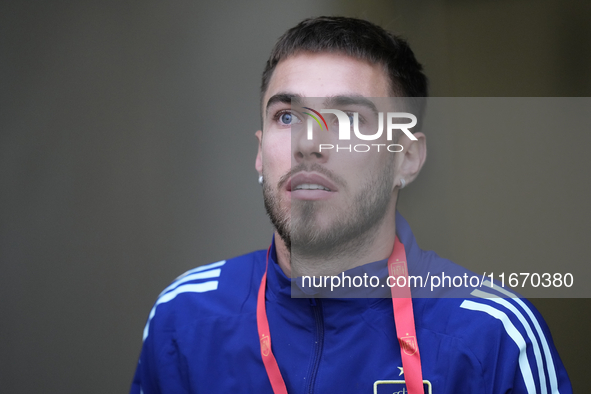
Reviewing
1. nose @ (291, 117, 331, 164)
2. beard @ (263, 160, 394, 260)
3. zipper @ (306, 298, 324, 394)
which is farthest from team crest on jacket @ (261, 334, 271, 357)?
nose @ (291, 117, 331, 164)

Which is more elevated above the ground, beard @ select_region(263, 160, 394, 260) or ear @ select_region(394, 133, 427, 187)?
ear @ select_region(394, 133, 427, 187)

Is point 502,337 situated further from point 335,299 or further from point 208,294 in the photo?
point 208,294

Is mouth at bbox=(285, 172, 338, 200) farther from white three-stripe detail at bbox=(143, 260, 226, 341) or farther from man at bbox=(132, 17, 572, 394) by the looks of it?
white three-stripe detail at bbox=(143, 260, 226, 341)

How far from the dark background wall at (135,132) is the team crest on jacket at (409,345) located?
3.79ft

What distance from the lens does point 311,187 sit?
125 centimetres

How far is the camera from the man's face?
125cm

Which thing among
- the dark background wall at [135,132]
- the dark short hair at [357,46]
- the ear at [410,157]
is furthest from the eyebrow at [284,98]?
the dark background wall at [135,132]

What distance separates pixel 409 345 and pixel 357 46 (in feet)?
2.67

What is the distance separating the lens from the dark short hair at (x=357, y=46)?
1.35m

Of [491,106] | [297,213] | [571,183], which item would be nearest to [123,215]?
[297,213]

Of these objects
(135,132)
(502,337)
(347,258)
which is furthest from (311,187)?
(135,132)

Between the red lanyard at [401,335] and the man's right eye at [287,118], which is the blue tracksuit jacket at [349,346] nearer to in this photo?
the red lanyard at [401,335]

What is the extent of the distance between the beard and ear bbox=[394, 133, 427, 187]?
91 millimetres

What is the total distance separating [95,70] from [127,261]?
90cm
